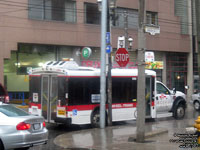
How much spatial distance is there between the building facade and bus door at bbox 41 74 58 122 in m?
8.82

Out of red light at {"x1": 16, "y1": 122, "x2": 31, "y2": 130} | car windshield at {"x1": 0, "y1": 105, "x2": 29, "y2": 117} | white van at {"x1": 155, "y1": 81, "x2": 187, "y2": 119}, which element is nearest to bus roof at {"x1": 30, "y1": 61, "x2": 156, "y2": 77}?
white van at {"x1": 155, "y1": 81, "x2": 187, "y2": 119}

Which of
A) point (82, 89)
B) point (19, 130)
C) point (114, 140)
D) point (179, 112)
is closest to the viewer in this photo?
point (19, 130)

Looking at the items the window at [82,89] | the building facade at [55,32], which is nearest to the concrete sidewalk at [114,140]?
the window at [82,89]

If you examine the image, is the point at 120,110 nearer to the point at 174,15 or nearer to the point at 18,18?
the point at 18,18

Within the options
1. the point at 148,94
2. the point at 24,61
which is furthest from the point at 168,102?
the point at 24,61

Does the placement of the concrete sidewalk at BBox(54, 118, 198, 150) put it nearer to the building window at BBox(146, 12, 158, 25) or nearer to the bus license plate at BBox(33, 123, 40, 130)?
the bus license plate at BBox(33, 123, 40, 130)

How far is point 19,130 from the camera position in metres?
9.01

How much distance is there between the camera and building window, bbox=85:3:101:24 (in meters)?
28.5

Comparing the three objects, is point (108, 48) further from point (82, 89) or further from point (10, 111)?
point (10, 111)

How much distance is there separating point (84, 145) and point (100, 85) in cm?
423

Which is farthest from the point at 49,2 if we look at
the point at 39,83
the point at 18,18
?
the point at 39,83

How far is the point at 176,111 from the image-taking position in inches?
709

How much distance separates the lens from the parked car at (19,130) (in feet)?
29.3

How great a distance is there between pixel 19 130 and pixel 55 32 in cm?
1851
